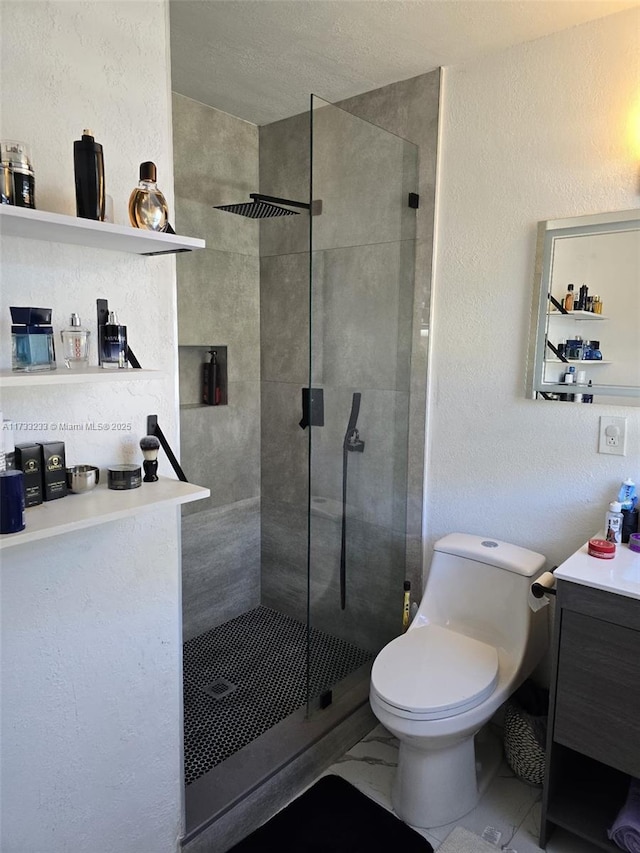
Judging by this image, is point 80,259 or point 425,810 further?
point 425,810

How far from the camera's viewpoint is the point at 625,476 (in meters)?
1.88

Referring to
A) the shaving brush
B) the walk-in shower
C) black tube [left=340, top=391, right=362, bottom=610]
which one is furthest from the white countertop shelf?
black tube [left=340, top=391, right=362, bottom=610]

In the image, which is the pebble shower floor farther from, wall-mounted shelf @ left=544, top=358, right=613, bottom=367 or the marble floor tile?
wall-mounted shelf @ left=544, top=358, right=613, bottom=367

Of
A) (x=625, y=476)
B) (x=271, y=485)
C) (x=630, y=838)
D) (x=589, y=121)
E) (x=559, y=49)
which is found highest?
(x=559, y=49)

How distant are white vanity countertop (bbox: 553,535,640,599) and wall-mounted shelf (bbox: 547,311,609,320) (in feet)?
2.50

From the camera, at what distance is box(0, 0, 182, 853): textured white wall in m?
1.17

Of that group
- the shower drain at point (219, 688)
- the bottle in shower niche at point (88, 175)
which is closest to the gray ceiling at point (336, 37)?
the bottle in shower niche at point (88, 175)

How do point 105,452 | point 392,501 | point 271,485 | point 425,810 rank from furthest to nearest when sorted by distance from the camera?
point 271,485, point 392,501, point 425,810, point 105,452

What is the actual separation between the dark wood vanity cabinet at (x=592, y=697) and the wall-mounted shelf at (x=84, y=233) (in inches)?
53.6

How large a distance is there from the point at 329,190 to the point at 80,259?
1077mm

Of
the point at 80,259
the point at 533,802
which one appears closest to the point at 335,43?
the point at 80,259

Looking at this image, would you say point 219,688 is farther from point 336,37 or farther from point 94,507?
point 336,37

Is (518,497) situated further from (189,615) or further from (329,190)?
(189,615)

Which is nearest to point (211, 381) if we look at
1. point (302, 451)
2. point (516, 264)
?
point (302, 451)
